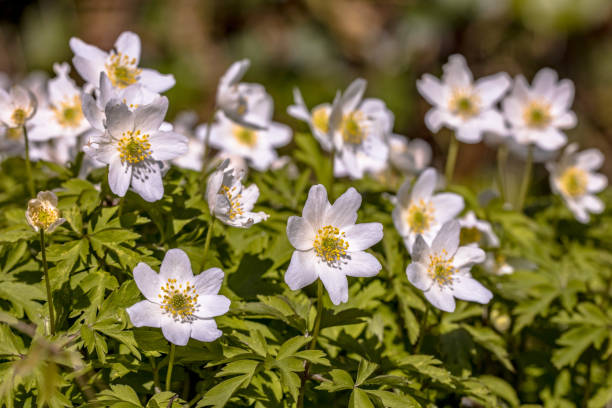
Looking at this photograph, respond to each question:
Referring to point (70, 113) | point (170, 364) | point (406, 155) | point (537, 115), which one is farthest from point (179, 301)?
point (537, 115)

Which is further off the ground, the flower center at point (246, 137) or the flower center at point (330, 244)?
the flower center at point (330, 244)

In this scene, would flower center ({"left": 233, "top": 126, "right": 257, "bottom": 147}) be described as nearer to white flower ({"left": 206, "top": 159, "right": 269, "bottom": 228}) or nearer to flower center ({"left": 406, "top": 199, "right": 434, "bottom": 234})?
flower center ({"left": 406, "top": 199, "right": 434, "bottom": 234})

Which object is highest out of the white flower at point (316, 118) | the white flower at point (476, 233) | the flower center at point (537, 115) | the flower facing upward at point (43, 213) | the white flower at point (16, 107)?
the white flower at point (16, 107)

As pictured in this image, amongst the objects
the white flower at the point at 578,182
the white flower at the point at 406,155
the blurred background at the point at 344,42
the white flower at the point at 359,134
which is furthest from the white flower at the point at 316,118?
the blurred background at the point at 344,42

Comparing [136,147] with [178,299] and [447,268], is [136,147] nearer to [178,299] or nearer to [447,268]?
[178,299]

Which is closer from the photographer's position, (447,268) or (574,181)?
(447,268)

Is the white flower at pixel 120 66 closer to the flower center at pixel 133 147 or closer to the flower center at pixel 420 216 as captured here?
the flower center at pixel 133 147
